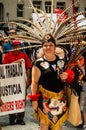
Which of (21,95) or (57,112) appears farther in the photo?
(21,95)

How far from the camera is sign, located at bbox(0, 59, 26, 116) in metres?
7.02

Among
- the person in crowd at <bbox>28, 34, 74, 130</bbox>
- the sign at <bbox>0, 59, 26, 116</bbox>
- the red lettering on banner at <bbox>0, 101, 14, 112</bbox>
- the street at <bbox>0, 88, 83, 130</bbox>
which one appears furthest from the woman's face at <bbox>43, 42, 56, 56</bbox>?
the street at <bbox>0, 88, 83, 130</bbox>

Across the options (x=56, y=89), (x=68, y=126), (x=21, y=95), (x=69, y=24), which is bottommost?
(x=68, y=126)

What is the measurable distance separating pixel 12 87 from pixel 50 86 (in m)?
1.72

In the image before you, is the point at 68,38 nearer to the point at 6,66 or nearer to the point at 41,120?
the point at 41,120

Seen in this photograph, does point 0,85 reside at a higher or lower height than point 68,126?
higher

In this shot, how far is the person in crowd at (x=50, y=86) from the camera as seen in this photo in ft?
18.0

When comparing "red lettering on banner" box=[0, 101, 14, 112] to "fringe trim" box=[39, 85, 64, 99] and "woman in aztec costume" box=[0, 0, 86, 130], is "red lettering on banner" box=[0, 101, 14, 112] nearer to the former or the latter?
"woman in aztec costume" box=[0, 0, 86, 130]

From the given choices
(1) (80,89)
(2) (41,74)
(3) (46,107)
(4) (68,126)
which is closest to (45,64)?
(2) (41,74)

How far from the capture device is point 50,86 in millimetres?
5512

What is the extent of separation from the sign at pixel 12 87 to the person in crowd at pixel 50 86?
1468 millimetres

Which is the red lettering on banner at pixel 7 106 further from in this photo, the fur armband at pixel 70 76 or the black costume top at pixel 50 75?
the fur armband at pixel 70 76

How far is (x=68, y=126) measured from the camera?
7.31m

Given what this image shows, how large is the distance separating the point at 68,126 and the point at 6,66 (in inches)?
60.5
